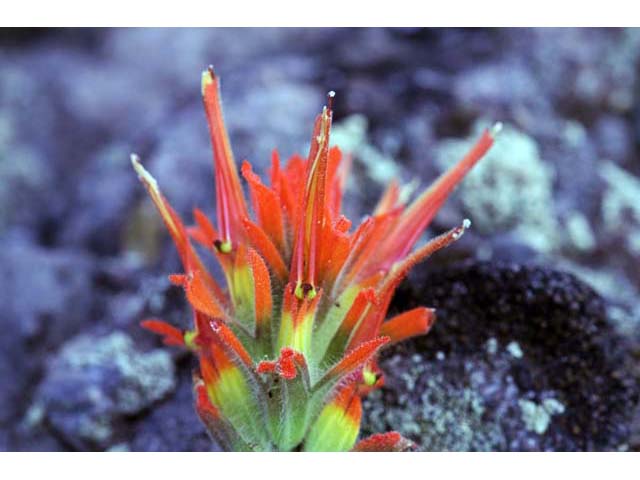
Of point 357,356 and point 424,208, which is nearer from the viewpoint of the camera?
point 357,356

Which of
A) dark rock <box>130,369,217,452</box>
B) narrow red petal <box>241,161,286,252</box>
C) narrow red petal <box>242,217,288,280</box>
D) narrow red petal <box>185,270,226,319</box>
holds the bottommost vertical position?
dark rock <box>130,369,217,452</box>

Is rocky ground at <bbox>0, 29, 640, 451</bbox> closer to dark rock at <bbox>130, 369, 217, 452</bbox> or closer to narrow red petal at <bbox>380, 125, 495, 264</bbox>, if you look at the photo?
dark rock at <bbox>130, 369, 217, 452</bbox>

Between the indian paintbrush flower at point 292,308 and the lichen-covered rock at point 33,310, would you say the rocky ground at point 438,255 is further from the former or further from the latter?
the indian paintbrush flower at point 292,308

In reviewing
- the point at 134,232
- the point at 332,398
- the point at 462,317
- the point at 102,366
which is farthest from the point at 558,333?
the point at 134,232

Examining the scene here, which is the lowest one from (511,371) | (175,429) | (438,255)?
(175,429)

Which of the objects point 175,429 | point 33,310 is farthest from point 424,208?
point 33,310

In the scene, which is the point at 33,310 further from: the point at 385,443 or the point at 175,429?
the point at 385,443

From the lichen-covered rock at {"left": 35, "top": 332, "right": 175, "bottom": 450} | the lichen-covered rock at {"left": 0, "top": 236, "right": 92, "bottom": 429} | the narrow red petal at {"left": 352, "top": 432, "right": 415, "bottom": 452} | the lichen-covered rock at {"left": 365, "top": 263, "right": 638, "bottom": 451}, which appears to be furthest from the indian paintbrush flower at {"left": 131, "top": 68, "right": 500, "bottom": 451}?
the lichen-covered rock at {"left": 0, "top": 236, "right": 92, "bottom": 429}

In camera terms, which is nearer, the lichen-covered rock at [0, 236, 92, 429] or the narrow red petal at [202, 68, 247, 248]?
the narrow red petal at [202, 68, 247, 248]
